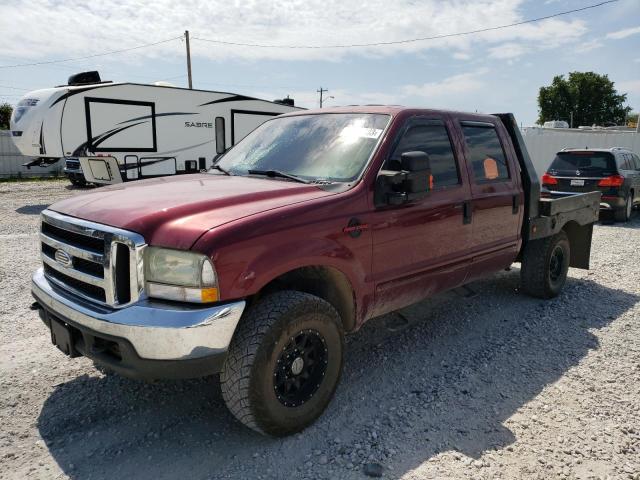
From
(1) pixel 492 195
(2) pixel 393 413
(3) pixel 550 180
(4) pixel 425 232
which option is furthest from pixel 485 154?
(3) pixel 550 180

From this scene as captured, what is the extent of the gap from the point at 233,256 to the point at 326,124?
1725mm

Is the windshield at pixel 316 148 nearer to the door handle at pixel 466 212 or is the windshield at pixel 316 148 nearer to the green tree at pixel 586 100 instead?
the door handle at pixel 466 212

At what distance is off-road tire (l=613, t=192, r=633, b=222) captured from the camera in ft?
37.9

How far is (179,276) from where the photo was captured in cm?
255

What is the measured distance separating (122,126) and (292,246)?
13420 mm

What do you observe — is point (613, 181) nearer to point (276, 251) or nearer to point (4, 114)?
point (276, 251)

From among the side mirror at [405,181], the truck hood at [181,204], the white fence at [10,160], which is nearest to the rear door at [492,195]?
the side mirror at [405,181]

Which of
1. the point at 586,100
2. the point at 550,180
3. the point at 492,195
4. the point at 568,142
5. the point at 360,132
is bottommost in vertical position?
the point at 550,180

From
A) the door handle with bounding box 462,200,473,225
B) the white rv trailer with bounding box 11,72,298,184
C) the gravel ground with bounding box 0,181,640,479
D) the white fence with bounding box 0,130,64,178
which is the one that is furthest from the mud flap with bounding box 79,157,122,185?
the white fence with bounding box 0,130,64,178

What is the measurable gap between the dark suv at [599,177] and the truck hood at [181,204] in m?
9.78

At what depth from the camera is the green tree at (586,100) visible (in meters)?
59.1

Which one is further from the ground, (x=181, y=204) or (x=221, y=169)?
(x=221, y=169)

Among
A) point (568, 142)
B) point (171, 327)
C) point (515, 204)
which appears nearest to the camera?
point (171, 327)

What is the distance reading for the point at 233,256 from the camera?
2.58 metres
